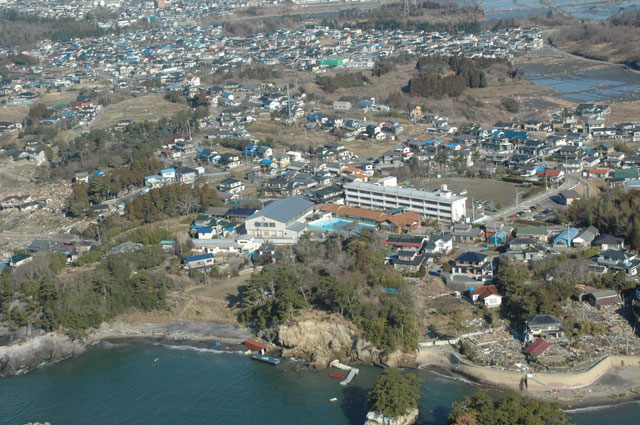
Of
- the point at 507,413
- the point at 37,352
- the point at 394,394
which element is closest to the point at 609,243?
the point at 507,413

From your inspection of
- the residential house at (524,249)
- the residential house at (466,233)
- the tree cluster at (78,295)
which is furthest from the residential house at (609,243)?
the tree cluster at (78,295)

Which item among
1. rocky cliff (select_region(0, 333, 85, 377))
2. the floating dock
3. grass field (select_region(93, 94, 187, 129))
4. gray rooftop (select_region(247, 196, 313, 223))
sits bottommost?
rocky cliff (select_region(0, 333, 85, 377))

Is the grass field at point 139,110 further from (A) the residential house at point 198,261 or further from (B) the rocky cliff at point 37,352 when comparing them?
(B) the rocky cliff at point 37,352

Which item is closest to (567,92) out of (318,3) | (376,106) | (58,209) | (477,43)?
(376,106)

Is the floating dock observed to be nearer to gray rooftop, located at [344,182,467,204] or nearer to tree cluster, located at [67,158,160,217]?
gray rooftop, located at [344,182,467,204]

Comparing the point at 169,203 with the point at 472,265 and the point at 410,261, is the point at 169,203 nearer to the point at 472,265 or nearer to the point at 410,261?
the point at 410,261

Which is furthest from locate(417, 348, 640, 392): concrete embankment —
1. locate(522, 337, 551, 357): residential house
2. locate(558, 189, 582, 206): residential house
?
locate(558, 189, 582, 206): residential house

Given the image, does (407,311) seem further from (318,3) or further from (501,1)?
(501,1)
